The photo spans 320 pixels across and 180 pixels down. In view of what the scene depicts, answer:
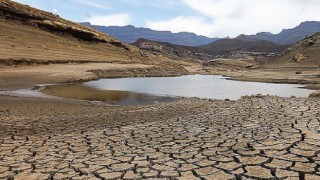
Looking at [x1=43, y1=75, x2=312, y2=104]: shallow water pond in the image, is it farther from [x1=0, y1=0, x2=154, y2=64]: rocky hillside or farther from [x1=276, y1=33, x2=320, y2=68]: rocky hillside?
[x1=276, y1=33, x2=320, y2=68]: rocky hillside

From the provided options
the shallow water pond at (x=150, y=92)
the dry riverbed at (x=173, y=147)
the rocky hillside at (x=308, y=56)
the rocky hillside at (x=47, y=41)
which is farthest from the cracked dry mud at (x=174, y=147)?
the rocky hillside at (x=308, y=56)

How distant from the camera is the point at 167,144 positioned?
24.4 feet

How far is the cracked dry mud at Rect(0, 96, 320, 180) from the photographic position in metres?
5.52

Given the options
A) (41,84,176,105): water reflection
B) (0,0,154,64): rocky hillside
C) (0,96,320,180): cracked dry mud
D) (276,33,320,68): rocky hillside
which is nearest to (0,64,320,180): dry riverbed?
(0,96,320,180): cracked dry mud

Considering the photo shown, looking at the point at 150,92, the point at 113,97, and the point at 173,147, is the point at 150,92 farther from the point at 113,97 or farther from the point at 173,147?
the point at 173,147

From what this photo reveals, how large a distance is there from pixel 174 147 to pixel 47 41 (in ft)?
168

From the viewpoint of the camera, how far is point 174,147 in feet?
23.4

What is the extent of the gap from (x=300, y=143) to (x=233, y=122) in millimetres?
2989

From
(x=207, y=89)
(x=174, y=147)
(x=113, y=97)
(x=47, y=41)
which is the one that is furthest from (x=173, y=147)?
(x=47, y=41)

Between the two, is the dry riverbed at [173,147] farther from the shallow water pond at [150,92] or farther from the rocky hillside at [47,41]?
the rocky hillside at [47,41]

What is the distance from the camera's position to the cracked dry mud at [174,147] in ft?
18.1

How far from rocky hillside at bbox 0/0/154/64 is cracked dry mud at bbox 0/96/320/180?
31484 mm

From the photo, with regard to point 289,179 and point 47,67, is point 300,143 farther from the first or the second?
point 47,67

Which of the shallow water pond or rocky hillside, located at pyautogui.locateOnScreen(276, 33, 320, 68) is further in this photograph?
rocky hillside, located at pyautogui.locateOnScreen(276, 33, 320, 68)
